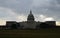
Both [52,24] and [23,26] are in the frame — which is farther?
[52,24]

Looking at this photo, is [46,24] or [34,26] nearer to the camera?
[34,26]

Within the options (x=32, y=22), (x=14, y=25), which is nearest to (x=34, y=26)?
(x=32, y=22)

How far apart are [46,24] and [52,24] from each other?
5.06m

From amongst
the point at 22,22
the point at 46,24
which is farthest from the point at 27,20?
the point at 46,24

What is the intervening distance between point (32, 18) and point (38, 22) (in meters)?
7.02

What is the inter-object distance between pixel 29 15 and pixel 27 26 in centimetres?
1194

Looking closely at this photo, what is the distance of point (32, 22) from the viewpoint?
158 m

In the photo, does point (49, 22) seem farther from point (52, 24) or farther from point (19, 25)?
point (19, 25)

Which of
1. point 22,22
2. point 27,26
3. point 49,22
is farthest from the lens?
point 49,22

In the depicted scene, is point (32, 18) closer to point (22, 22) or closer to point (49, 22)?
point (22, 22)

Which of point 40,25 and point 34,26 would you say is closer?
point 34,26

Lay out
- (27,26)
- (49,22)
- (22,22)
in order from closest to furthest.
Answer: (27,26) < (22,22) < (49,22)

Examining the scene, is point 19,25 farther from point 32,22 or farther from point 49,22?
point 49,22

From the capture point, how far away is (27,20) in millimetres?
168125
